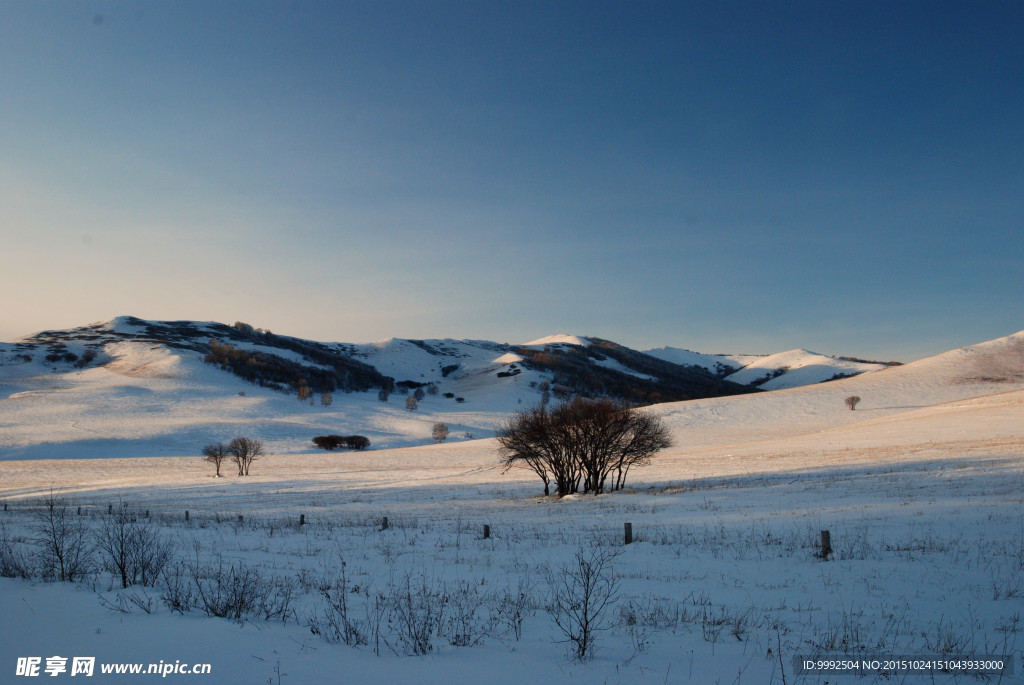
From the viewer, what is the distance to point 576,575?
10.2 meters

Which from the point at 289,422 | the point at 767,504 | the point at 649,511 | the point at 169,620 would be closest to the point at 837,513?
the point at 767,504

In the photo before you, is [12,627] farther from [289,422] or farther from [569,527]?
[289,422]

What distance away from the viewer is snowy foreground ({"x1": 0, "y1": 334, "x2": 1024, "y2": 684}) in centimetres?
562

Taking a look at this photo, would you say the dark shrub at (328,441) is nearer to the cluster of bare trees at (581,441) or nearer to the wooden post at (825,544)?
the cluster of bare trees at (581,441)

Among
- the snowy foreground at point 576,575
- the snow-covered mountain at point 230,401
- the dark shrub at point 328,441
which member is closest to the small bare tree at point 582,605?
the snowy foreground at point 576,575

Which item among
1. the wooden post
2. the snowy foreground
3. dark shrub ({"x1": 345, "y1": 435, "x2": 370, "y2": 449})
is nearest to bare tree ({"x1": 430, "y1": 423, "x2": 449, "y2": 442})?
dark shrub ({"x1": 345, "y1": 435, "x2": 370, "y2": 449})

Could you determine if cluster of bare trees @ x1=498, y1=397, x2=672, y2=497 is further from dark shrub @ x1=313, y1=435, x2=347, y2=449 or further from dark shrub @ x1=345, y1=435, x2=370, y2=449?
dark shrub @ x1=345, y1=435, x2=370, y2=449

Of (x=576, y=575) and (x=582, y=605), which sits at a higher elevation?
(x=582, y=605)

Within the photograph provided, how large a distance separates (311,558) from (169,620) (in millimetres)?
7220

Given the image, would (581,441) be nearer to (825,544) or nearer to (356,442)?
(825,544)

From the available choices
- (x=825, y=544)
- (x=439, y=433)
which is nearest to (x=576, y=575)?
(x=825, y=544)

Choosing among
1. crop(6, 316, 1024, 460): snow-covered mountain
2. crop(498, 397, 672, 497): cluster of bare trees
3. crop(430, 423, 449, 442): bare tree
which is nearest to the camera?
crop(498, 397, 672, 497): cluster of bare trees

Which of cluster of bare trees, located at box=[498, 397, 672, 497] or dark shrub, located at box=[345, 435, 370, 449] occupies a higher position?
cluster of bare trees, located at box=[498, 397, 672, 497]

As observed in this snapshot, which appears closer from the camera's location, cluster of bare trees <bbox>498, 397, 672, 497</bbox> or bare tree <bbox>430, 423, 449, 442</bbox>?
cluster of bare trees <bbox>498, 397, 672, 497</bbox>
